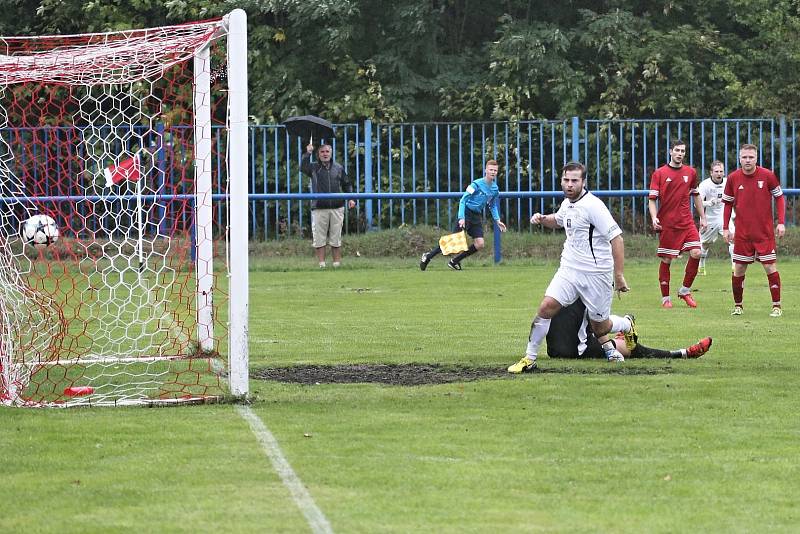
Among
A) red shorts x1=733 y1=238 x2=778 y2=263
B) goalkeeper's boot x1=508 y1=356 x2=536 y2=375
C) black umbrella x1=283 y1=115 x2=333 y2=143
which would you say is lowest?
goalkeeper's boot x1=508 y1=356 x2=536 y2=375

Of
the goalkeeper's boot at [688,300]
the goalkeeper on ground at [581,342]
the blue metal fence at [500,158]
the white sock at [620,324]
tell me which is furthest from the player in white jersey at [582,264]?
the blue metal fence at [500,158]

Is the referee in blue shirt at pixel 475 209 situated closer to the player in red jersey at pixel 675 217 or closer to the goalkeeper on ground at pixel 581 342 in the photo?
the player in red jersey at pixel 675 217

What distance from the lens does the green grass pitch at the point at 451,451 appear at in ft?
20.9

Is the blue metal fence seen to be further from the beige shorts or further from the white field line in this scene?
the white field line

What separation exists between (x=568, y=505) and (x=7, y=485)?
282 cm

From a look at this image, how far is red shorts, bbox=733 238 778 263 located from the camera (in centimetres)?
1564

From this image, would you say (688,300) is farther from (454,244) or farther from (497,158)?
(497,158)

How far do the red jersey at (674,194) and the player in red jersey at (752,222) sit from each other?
41.0 inches

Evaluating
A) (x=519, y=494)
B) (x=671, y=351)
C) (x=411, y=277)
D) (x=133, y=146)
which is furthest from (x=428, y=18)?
(x=519, y=494)

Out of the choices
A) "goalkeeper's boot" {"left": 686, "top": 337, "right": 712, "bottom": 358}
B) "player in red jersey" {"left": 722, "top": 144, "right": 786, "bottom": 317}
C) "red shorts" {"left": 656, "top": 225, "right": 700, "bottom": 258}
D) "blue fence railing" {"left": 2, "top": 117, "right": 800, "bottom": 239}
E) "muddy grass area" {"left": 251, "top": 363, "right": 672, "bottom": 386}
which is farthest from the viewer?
"blue fence railing" {"left": 2, "top": 117, "right": 800, "bottom": 239}

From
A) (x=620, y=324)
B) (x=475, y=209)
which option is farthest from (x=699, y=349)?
(x=475, y=209)

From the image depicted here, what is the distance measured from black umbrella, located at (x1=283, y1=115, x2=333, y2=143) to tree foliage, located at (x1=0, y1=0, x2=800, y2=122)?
75.7 inches

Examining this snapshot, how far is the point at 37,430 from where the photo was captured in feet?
28.2

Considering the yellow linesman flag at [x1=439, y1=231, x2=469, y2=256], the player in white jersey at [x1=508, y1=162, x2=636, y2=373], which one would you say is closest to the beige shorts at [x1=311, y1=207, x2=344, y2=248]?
the yellow linesman flag at [x1=439, y1=231, x2=469, y2=256]
